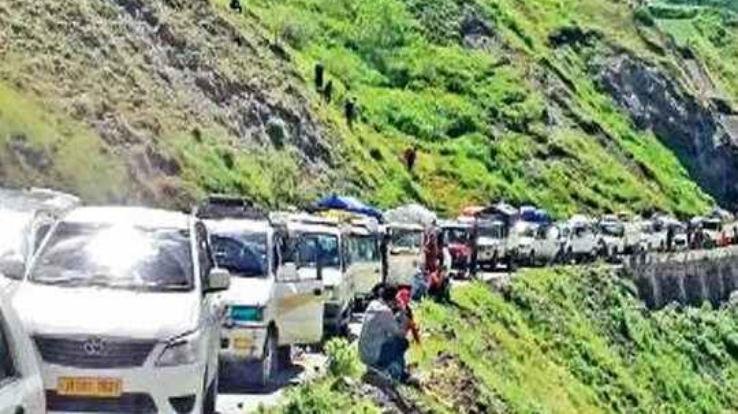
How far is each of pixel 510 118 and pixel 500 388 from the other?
172ft

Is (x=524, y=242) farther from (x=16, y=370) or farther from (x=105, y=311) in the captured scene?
(x=16, y=370)

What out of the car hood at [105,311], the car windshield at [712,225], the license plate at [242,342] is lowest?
the car windshield at [712,225]

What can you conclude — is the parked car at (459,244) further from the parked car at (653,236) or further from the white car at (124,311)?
the white car at (124,311)

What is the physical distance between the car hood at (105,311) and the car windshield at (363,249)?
19914mm

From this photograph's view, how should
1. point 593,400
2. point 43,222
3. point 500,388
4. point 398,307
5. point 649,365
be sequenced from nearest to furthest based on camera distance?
point 43,222 → point 398,307 → point 500,388 → point 593,400 → point 649,365

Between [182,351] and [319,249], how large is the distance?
16.0 meters

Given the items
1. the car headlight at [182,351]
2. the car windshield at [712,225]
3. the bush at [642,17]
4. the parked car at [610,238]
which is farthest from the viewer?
the bush at [642,17]

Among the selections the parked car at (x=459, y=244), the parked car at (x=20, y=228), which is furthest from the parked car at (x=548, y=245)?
the parked car at (x=20, y=228)

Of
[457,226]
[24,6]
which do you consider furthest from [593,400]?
[24,6]

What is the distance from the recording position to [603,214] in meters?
82.9

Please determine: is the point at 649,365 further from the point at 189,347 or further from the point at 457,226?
the point at 189,347

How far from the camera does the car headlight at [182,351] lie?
14273 mm

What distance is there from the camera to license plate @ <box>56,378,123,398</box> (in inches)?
552

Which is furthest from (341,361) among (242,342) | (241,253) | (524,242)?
(524,242)
